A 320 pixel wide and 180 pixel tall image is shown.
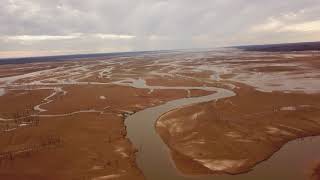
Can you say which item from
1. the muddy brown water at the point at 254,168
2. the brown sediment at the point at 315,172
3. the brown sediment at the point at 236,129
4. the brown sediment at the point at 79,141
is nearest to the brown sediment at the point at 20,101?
the brown sediment at the point at 79,141

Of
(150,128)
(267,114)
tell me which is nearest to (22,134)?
(150,128)

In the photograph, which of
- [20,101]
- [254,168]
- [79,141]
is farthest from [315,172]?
[20,101]

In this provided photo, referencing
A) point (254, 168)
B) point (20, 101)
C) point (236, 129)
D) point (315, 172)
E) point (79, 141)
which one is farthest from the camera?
point (20, 101)

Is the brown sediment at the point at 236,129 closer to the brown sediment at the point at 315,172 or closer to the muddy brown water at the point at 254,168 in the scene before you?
the muddy brown water at the point at 254,168

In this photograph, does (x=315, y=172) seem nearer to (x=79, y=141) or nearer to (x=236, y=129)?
(x=236, y=129)

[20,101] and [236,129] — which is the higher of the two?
[236,129]

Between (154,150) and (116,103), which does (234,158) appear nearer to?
(154,150)
